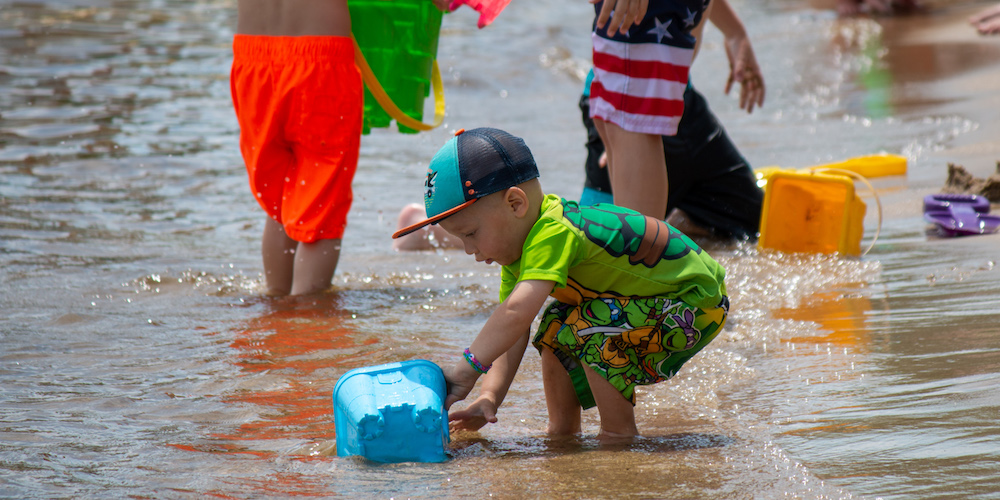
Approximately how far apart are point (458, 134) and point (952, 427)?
1.34m

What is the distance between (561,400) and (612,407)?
15cm

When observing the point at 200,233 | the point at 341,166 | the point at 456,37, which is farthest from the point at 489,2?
the point at 456,37

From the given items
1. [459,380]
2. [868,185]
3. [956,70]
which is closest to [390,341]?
[459,380]

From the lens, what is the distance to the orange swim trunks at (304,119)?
353 cm

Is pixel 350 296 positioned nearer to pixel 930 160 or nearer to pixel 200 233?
pixel 200 233

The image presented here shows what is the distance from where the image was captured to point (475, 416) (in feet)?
7.77

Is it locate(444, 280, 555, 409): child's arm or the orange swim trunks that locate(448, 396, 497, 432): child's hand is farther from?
the orange swim trunks

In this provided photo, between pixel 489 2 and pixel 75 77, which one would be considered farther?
pixel 75 77

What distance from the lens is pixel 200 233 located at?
4.91 m

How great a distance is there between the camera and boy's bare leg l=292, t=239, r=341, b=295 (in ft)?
12.1

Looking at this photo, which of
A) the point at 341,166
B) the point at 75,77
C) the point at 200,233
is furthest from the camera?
the point at 75,77

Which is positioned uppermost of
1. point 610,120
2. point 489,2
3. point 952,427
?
point 489,2

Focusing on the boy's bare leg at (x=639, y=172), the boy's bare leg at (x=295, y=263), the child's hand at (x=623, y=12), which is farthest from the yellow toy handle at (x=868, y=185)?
the boy's bare leg at (x=295, y=263)

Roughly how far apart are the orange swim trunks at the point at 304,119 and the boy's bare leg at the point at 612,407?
1.57 m
